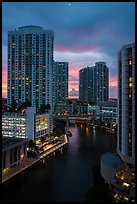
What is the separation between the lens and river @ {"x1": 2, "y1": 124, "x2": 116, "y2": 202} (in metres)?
5.84

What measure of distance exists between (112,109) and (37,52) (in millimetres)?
9050

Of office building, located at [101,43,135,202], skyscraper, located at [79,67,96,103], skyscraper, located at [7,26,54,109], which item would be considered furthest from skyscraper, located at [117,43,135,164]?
skyscraper, located at [79,67,96,103]

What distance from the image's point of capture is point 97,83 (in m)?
32.8

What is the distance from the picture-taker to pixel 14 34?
19.4 metres

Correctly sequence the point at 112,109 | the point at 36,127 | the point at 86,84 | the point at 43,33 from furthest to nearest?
1. the point at 86,84
2. the point at 112,109
3. the point at 43,33
4. the point at 36,127

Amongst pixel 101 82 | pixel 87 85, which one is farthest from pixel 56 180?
pixel 87 85

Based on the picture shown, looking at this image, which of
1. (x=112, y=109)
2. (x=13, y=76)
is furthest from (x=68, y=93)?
(x=13, y=76)

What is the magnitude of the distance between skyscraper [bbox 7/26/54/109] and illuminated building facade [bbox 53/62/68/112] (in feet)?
38.2

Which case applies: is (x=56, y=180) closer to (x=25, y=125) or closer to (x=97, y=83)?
(x=25, y=125)

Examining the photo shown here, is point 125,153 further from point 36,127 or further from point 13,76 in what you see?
point 13,76

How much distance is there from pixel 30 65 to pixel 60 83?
1276cm

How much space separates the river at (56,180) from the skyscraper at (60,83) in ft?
66.6

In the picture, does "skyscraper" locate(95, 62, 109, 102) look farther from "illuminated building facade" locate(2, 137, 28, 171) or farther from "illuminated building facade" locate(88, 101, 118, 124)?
"illuminated building facade" locate(2, 137, 28, 171)

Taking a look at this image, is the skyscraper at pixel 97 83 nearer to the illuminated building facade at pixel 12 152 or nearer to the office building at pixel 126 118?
the illuminated building facade at pixel 12 152
